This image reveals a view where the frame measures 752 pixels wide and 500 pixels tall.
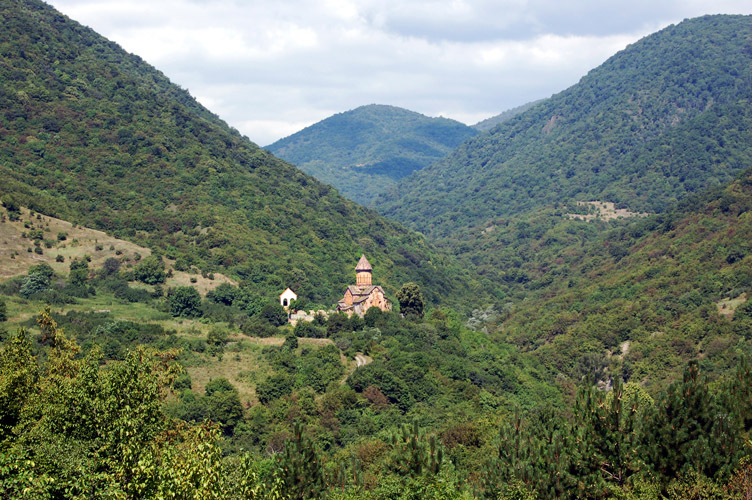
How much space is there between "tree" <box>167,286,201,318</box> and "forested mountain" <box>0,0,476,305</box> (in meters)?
15.8

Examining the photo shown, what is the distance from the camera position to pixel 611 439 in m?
33.5

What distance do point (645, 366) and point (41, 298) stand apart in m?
66.9

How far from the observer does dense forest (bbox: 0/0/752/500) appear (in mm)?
28453

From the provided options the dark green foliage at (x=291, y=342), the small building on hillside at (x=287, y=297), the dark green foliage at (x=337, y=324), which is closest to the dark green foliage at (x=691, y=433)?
the dark green foliage at (x=291, y=342)

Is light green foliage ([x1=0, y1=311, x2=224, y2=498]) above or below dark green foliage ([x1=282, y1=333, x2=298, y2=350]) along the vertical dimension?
above

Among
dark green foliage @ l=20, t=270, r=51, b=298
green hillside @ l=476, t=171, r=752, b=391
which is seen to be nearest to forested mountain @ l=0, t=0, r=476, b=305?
dark green foliage @ l=20, t=270, r=51, b=298

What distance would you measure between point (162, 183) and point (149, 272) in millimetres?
35007

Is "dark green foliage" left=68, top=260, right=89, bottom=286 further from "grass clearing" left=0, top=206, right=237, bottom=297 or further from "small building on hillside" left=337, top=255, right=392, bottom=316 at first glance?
"small building on hillside" left=337, top=255, right=392, bottom=316

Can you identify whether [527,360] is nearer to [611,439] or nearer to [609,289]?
[609,289]

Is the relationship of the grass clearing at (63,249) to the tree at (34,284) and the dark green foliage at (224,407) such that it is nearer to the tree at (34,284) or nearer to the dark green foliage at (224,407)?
the tree at (34,284)

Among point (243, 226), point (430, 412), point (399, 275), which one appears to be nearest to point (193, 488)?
point (430, 412)

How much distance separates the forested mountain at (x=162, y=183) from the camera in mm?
108062

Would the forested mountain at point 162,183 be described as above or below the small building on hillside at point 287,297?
above

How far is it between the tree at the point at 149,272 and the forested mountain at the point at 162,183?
5.49 metres
